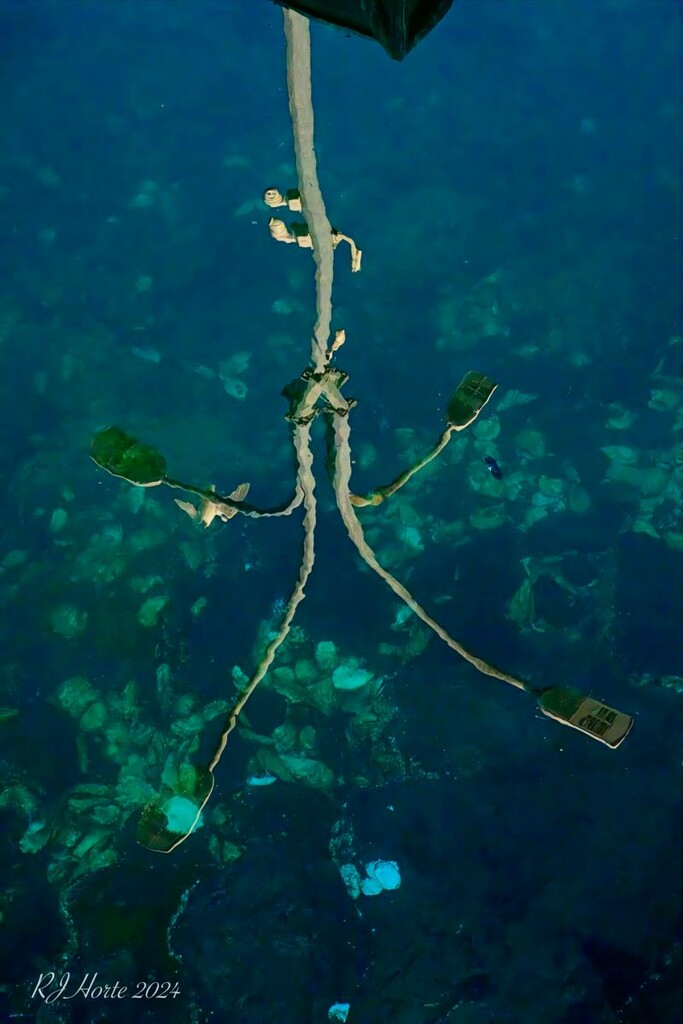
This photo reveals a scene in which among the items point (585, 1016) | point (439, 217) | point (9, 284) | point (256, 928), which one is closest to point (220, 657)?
point (256, 928)

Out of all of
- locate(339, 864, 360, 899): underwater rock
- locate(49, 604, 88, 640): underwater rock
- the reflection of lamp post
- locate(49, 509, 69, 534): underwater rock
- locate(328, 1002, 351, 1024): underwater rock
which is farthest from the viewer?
locate(49, 509, 69, 534): underwater rock

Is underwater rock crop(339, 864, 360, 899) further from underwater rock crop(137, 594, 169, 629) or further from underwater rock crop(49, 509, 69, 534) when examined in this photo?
underwater rock crop(49, 509, 69, 534)

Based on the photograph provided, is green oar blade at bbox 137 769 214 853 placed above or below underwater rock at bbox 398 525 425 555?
above

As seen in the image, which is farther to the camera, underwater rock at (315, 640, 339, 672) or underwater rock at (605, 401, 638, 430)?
underwater rock at (605, 401, 638, 430)

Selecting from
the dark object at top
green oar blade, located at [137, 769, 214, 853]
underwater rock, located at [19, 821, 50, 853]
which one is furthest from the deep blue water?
the dark object at top

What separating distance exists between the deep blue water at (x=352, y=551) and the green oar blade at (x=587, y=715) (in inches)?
114

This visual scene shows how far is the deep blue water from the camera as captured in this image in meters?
5.04

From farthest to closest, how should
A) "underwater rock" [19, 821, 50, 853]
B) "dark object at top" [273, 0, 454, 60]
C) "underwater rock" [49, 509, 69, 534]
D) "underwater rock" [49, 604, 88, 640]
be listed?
"underwater rock" [49, 509, 69, 534], "underwater rock" [49, 604, 88, 640], "underwater rock" [19, 821, 50, 853], "dark object at top" [273, 0, 454, 60]

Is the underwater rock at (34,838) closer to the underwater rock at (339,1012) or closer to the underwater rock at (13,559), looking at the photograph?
the underwater rock at (13,559)

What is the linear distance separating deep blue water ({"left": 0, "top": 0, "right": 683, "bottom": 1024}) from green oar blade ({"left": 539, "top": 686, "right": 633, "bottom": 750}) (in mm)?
2896

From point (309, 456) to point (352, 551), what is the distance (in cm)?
393

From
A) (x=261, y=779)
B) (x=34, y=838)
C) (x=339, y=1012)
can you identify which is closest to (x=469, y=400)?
(x=261, y=779)

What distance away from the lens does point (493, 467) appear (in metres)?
6.52

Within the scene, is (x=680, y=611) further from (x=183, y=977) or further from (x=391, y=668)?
(x=183, y=977)
